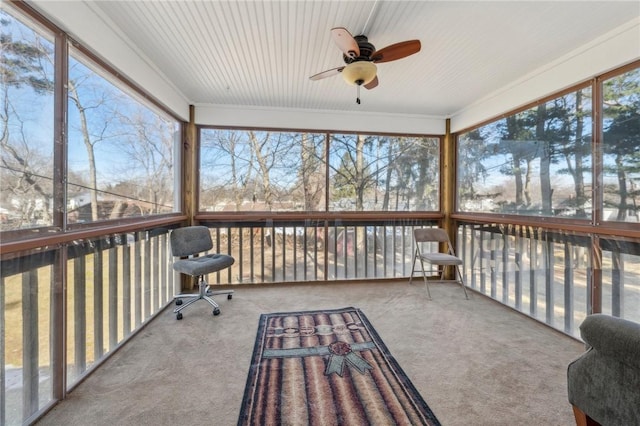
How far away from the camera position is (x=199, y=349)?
2.11 m

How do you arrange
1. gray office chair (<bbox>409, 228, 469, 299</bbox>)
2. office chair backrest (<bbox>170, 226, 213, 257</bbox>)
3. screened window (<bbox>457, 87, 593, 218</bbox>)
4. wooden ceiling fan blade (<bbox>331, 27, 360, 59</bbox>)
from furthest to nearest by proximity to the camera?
1. gray office chair (<bbox>409, 228, 469, 299</bbox>)
2. office chair backrest (<bbox>170, 226, 213, 257</bbox>)
3. screened window (<bbox>457, 87, 593, 218</bbox>)
4. wooden ceiling fan blade (<bbox>331, 27, 360, 59</bbox>)

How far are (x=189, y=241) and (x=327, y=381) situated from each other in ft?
7.04

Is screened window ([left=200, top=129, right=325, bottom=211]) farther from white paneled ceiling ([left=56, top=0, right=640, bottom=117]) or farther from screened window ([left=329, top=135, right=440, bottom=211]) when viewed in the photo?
white paneled ceiling ([left=56, top=0, right=640, bottom=117])

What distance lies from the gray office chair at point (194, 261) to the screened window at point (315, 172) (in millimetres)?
592

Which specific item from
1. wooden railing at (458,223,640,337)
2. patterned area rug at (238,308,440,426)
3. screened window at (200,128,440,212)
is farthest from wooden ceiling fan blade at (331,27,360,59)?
wooden railing at (458,223,640,337)

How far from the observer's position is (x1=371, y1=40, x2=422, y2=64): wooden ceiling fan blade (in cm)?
180

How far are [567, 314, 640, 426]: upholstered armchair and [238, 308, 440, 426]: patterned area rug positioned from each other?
2.27 ft

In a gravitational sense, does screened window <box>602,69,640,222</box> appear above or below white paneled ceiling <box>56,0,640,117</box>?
below

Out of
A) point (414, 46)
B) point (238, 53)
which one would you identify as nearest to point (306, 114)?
point (238, 53)

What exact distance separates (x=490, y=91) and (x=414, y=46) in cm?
185

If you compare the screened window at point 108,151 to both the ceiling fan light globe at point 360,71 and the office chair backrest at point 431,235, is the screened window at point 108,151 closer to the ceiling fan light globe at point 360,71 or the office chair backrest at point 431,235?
the ceiling fan light globe at point 360,71

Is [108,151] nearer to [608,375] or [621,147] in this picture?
[608,375]

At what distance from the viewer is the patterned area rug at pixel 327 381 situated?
1.44m

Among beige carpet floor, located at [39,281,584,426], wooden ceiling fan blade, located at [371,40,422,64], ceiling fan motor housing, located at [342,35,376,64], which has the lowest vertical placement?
beige carpet floor, located at [39,281,584,426]
